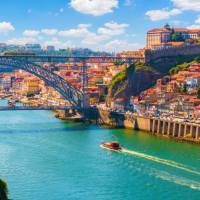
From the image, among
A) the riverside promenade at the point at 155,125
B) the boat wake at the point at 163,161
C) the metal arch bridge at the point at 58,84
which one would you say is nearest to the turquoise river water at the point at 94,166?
the boat wake at the point at 163,161

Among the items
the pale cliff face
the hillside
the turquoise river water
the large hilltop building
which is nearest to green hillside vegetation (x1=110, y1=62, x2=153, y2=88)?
the hillside

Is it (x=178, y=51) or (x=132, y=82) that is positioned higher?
(x=178, y=51)

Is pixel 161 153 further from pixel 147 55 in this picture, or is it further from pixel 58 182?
pixel 147 55

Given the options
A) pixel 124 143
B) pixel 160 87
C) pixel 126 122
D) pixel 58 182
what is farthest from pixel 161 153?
pixel 160 87

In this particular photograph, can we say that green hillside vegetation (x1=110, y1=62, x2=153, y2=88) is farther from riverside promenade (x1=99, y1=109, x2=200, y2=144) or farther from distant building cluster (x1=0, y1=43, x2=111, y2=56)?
distant building cluster (x1=0, y1=43, x2=111, y2=56)

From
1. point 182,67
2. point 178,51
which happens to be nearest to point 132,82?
point 182,67

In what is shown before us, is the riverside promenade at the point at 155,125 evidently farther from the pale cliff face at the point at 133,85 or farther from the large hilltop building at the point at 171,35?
the large hilltop building at the point at 171,35

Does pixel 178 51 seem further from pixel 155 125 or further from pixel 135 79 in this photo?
pixel 155 125
